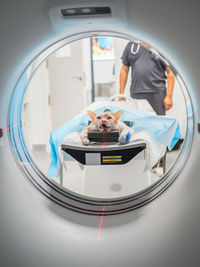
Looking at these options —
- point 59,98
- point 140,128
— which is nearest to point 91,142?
point 140,128

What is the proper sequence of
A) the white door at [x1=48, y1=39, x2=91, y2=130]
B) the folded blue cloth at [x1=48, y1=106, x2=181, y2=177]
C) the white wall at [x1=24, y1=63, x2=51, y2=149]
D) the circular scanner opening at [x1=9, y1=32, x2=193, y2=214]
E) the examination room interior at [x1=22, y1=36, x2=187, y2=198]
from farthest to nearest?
the white door at [x1=48, y1=39, x2=91, y2=130], the white wall at [x1=24, y1=63, x2=51, y2=149], the examination room interior at [x1=22, y1=36, x2=187, y2=198], the folded blue cloth at [x1=48, y1=106, x2=181, y2=177], the circular scanner opening at [x1=9, y1=32, x2=193, y2=214]

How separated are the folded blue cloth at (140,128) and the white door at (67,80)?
1.53m

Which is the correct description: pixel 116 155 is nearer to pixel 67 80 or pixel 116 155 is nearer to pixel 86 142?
pixel 86 142

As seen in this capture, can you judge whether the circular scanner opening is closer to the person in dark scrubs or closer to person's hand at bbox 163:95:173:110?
the person in dark scrubs

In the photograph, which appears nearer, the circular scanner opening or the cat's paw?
the circular scanner opening

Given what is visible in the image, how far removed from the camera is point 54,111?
3652 mm

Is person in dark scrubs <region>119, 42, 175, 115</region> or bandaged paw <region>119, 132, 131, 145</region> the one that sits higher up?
person in dark scrubs <region>119, 42, 175, 115</region>

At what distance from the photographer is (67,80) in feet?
11.7

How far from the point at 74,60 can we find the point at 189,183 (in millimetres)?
2978

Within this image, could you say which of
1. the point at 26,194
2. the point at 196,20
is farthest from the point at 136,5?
the point at 26,194

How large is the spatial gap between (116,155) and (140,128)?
43 cm

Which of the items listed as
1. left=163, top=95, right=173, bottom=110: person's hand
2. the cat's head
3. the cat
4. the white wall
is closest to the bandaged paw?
the cat

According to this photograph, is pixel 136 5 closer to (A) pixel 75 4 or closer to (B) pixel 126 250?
(A) pixel 75 4

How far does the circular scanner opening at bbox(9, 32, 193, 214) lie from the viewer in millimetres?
1026
